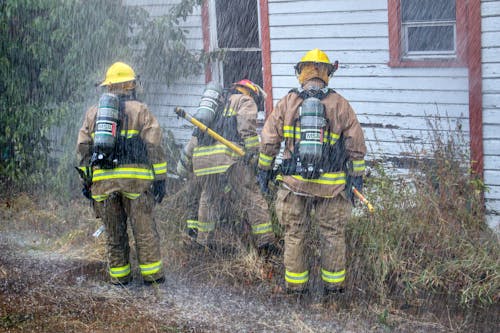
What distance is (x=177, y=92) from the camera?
9297 mm

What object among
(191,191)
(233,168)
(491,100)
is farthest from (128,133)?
(491,100)

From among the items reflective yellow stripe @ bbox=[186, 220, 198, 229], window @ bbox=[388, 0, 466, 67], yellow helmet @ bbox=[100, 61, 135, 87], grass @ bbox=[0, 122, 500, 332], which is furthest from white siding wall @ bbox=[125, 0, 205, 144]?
yellow helmet @ bbox=[100, 61, 135, 87]

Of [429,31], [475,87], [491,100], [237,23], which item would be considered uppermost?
[237,23]

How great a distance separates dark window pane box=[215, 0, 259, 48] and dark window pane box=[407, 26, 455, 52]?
225 centimetres

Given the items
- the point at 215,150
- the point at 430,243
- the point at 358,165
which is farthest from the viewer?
the point at 215,150

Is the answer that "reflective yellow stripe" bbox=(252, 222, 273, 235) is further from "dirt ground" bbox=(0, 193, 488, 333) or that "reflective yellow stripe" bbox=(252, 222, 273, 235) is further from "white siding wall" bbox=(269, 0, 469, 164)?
"white siding wall" bbox=(269, 0, 469, 164)

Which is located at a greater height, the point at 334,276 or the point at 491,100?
the point at 491,100

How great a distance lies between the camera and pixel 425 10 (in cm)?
749

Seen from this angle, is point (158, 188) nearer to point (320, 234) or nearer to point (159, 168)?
point (159, 168)

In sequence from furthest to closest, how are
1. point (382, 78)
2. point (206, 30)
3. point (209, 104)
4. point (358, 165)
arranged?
point (206, 30) → point (382, 78) → point (209, 104) → point (358, 165)

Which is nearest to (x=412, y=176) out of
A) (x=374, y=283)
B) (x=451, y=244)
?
(x=451, y=244)

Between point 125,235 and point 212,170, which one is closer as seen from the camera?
point 125,235

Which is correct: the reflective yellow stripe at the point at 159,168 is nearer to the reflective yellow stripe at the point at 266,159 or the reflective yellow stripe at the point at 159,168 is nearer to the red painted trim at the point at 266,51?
the reflective yellow stripe at the point at 266,159

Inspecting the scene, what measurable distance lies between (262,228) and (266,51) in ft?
9.00
